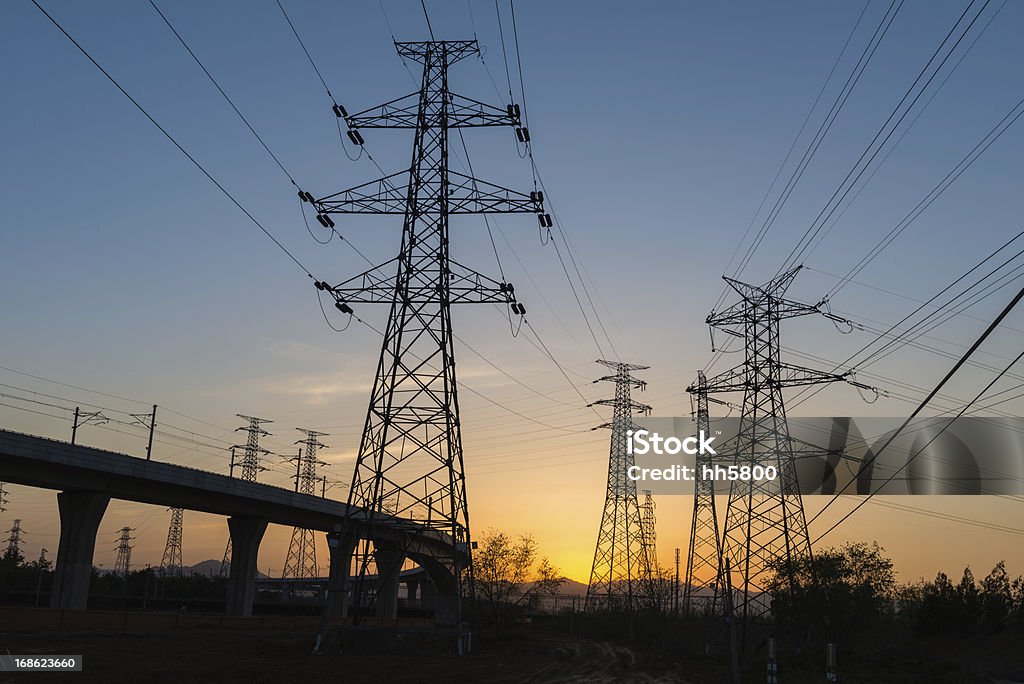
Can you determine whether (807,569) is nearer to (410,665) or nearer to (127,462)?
(410,665)

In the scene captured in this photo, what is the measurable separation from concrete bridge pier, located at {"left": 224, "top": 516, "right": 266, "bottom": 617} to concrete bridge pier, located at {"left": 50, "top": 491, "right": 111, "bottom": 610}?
1681 centimetres

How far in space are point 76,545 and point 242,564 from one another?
18778 millimetres

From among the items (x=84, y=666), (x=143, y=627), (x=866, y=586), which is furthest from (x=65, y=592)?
(x=866, y=586)

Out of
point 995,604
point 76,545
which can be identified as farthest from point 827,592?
point 76,545

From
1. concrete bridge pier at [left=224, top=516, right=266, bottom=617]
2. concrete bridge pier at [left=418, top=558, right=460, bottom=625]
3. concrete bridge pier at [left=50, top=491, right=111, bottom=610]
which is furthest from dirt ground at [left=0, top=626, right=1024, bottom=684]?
concrete bridge pier at [left=224, top=516, right=266, bottom=617]

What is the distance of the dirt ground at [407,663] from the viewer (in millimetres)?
25594

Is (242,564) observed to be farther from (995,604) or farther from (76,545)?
(995,604)

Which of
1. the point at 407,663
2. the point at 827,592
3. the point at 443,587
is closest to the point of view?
the point at 407,663

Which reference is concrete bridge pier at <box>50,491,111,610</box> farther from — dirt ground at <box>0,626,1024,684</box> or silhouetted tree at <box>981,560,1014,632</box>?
silhouetted tree at <box>981,560,1014,632</box>

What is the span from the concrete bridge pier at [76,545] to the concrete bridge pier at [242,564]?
1681cm

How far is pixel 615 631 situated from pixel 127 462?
37.3 meters

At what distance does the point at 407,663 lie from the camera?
102 ft

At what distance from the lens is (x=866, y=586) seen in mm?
43469

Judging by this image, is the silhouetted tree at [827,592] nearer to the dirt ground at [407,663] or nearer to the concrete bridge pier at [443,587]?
the dirt ground at [407,663]
